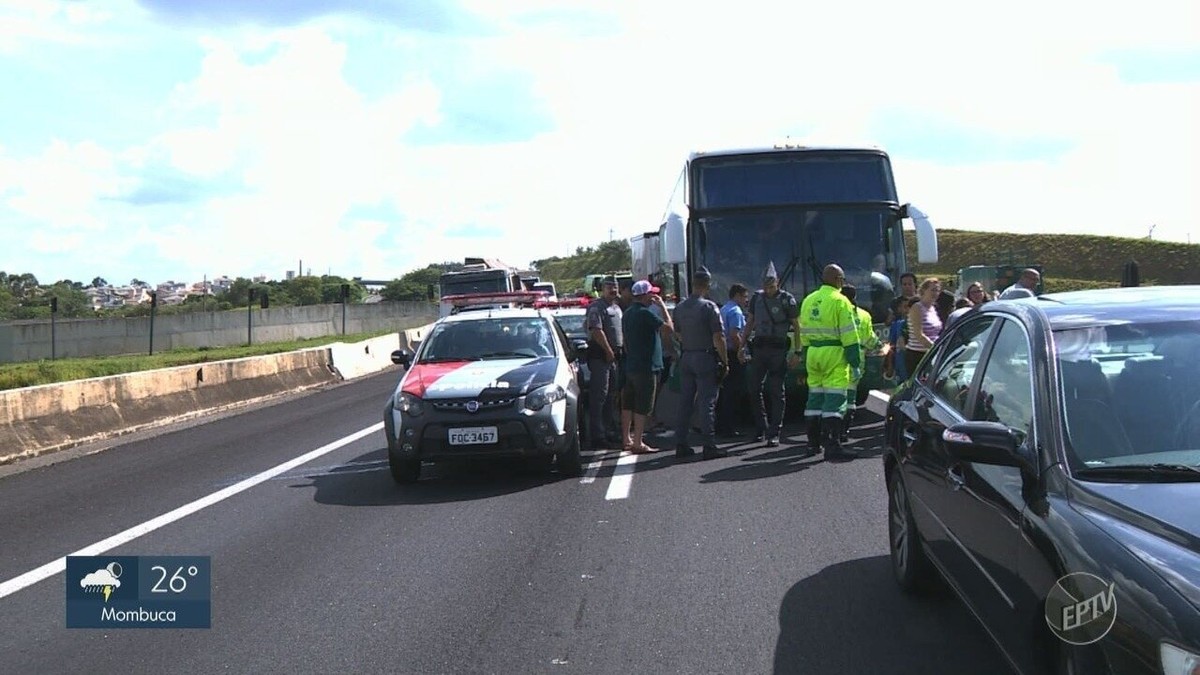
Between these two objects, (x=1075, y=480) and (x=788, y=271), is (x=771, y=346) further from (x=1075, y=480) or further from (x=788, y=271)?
(x=1075, y=480)

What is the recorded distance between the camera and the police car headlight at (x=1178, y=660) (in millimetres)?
2891

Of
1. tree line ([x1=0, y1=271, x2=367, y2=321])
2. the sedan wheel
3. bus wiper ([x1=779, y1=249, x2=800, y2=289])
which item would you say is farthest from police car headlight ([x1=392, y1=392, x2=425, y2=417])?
tree line ([x1=0, y1=271, x2=367, y2=321])

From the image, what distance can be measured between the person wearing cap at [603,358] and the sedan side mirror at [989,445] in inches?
334

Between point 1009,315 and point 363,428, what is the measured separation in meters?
12.0

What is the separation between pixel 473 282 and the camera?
35375 millimetres

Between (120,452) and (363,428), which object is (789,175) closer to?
(363,428)

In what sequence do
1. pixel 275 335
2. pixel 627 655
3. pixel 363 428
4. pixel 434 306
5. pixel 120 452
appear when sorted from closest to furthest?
pixel 627 655 → pixel 120 452 → pixel 363 428 → pixel 275 335 → pixel 434 306

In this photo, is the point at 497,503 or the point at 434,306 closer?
the point at 497,503

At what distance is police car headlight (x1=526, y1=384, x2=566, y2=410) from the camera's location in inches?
413

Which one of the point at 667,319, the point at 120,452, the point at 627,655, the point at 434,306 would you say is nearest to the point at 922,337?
the point at 667,319

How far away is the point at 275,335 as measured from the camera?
151 feet

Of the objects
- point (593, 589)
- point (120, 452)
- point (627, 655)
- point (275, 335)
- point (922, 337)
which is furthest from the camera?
point (275, 335)

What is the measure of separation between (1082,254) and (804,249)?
70.9 meters

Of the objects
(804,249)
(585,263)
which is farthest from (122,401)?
(585,263)
